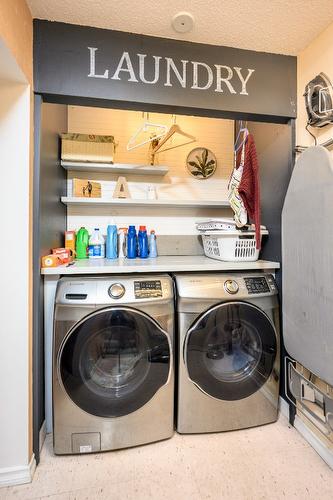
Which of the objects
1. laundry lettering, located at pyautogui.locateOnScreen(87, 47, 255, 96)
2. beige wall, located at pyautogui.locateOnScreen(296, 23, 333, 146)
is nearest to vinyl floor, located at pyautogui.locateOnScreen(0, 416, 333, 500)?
beige wall, located at pyautogui.locateOnScreen(296, 23, 333, 146)

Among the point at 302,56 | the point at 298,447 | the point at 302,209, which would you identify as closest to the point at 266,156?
the point at 302,56

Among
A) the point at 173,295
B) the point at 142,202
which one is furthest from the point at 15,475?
the point at 142,202

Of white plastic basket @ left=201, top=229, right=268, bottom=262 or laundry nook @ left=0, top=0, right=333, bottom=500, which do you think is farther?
white plastic basket @ left=201, top=229, right=268, bottom=262

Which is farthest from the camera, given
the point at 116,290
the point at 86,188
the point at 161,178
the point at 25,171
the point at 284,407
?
the point at 161,178

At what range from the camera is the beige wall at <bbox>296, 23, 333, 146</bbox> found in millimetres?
1493

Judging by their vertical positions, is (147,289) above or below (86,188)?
below

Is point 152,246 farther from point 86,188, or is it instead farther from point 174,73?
point 174,73

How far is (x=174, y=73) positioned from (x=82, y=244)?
4.46 ft

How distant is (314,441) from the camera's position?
Result: 160 centimetres

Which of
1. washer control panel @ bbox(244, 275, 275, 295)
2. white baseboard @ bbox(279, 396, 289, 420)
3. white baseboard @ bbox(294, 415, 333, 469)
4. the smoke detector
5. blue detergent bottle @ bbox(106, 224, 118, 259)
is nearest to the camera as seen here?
the smoke detector

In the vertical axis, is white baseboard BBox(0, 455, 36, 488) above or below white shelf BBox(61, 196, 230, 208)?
below

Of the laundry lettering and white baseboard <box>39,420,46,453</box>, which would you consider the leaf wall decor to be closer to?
the laundry lettering

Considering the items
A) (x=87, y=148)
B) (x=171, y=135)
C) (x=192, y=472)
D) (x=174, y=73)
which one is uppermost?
(x=174, y=73)

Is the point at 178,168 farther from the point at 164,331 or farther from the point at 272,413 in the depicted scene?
the point at 272,413
